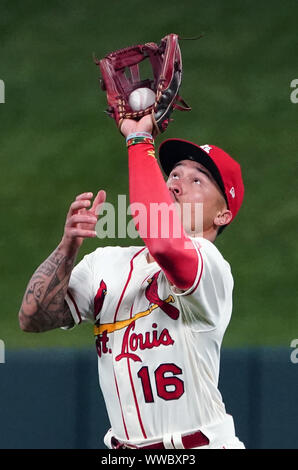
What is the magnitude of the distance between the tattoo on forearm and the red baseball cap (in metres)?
0.43

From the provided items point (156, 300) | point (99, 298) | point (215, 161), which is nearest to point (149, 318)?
point (156, 300)

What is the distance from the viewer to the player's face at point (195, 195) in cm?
195

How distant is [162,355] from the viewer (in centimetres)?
180

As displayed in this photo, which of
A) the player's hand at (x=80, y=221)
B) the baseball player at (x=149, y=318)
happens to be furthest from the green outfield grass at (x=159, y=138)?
the player's hand at (x=80, y=221)

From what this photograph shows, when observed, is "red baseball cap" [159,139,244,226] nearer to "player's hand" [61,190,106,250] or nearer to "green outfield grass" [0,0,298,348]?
"player's hand" [61,190,106,250]

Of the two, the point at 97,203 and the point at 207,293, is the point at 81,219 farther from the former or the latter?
the point at 207,293

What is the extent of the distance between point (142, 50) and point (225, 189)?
1.37 feet

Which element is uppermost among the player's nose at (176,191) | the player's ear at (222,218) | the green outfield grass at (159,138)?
the green outfield grass at (159,138)

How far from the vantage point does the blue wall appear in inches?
141

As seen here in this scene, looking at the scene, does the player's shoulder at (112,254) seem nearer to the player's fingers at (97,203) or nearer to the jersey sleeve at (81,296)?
the jersey sleeve at (81,296)

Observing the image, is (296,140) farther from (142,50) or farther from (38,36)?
(142,50)

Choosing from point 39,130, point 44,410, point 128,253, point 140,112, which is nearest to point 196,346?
point 128,253

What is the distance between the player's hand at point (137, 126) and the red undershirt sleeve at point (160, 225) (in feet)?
0.25

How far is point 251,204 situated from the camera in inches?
182
